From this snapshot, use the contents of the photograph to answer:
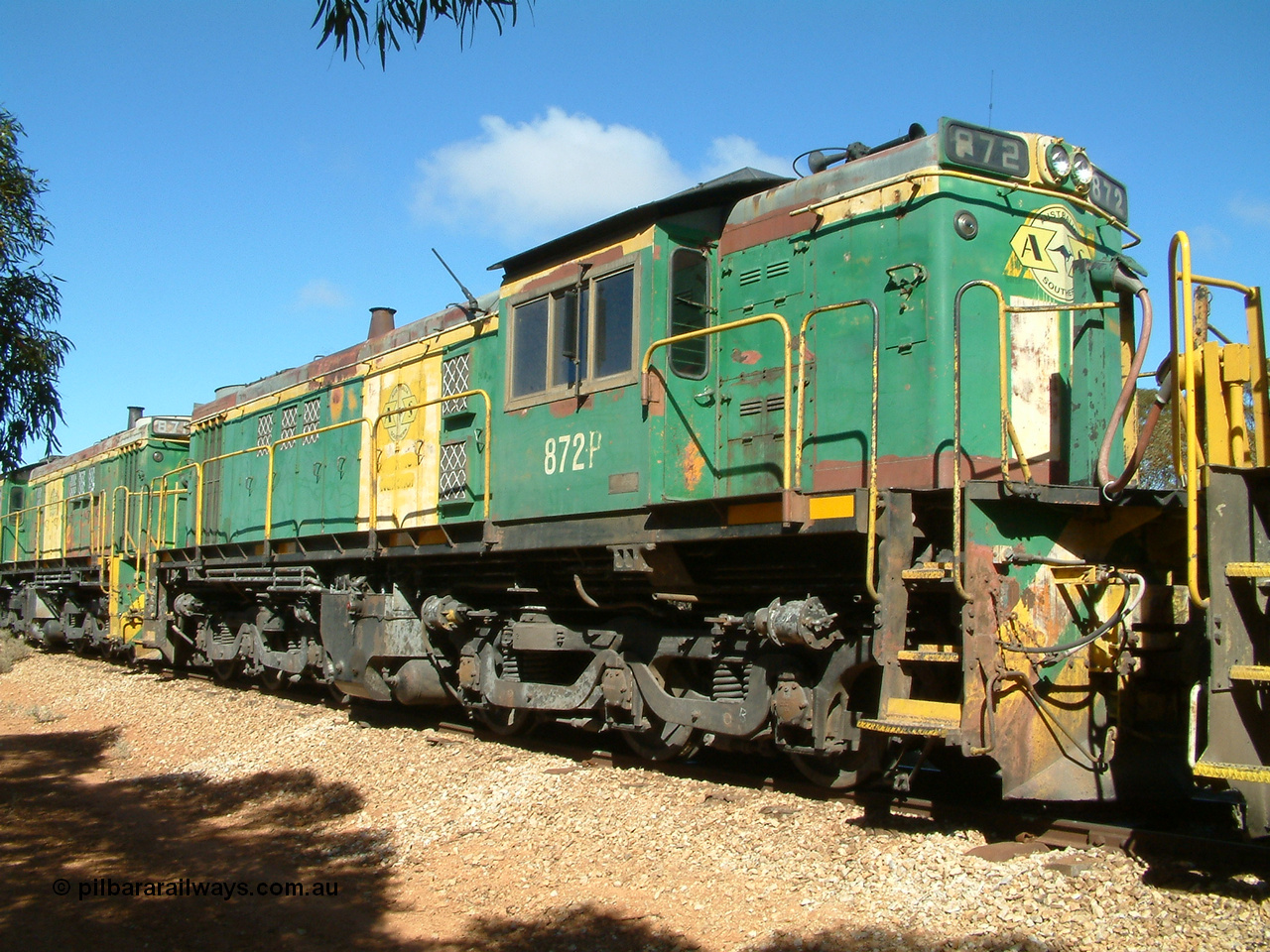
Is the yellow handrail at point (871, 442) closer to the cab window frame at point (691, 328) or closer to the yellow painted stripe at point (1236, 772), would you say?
the cab window frame at point (691, 328)

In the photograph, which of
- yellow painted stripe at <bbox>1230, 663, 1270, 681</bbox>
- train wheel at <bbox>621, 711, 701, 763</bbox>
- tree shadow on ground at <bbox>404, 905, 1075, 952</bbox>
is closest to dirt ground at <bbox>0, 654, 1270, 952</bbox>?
tree shadow on ground at <bbox>404, 905, 1075, 952</bbox>

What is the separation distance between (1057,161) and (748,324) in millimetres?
2169

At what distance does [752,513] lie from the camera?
6.60 m

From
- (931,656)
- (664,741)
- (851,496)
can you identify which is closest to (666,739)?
(664,741)

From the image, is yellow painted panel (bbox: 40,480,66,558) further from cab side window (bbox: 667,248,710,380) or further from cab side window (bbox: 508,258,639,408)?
cab side window (bbox: 667,248,710,380)

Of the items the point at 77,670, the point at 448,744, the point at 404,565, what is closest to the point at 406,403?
the point at 404,565

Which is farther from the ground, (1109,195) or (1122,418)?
(1109,195)

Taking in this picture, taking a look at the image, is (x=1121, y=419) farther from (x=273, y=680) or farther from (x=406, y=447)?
(x=273, y=680)

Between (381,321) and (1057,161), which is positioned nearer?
(1057,161)

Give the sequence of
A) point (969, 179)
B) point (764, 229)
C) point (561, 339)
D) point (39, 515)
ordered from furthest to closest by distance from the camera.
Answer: point (39, 515) → point (561, 339) → point (764, 229) → point (969, 179)

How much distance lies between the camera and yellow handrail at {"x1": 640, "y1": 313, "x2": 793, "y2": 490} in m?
6.02

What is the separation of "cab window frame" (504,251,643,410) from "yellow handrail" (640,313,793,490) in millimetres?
211

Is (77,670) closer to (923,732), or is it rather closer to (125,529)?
(125,529)

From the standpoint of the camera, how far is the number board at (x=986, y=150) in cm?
627
